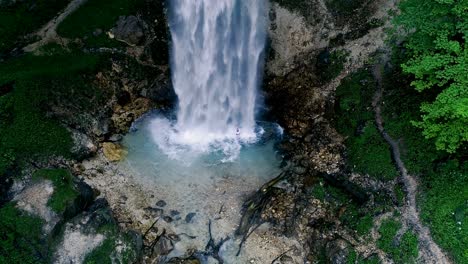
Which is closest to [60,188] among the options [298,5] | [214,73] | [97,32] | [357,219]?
[97,32]

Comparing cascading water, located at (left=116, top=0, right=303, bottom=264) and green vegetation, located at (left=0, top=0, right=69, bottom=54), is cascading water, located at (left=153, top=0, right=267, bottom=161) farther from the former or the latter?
green vegetation, located at (left=0, top=0, right=69, bottom=54)

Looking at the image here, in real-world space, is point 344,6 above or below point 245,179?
above

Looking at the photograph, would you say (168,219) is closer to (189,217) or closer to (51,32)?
(189,217)

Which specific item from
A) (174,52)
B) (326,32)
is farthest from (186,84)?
(326,32)

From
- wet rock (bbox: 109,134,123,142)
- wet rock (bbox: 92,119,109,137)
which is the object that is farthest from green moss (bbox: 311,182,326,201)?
wet rock (bbox: 92,119,109,137)

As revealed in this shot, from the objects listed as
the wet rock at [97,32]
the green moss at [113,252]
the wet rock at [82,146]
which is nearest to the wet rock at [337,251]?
the green moss at [113,252]
